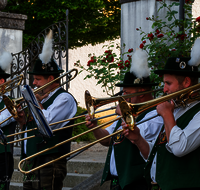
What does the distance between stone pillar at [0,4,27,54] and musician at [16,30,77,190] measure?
127 inches

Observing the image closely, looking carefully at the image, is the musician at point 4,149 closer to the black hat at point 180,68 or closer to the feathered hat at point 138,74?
the feathered hat at point 138,74

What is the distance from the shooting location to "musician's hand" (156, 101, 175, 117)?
2179mm

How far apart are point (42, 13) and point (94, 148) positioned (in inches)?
204

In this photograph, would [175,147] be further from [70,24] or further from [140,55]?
[70,24]

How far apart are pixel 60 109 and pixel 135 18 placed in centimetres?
240

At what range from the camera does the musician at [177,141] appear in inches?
82.9

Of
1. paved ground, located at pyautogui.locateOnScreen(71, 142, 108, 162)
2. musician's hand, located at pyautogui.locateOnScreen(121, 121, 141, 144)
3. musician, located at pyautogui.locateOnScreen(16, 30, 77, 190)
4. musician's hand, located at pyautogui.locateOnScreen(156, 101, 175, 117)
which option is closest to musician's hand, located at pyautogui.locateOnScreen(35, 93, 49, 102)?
musician, located at pyautogui.locateOnScreen(16, 30, 77, 190)

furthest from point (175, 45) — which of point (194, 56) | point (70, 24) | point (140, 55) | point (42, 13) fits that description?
point (70, 24)

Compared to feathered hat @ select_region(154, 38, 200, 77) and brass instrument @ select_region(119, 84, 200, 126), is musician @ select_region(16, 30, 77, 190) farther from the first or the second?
feathered hat @ select_region(154, 38, 200, 77)

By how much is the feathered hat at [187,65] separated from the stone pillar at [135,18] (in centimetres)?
263

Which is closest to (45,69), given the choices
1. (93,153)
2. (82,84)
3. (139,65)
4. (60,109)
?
(60,109)

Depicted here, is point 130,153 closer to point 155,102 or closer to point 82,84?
point 155,102

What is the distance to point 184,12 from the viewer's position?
155 inches

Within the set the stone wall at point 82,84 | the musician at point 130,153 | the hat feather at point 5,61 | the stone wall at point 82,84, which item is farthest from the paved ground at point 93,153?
the stone wall at point 82,84
